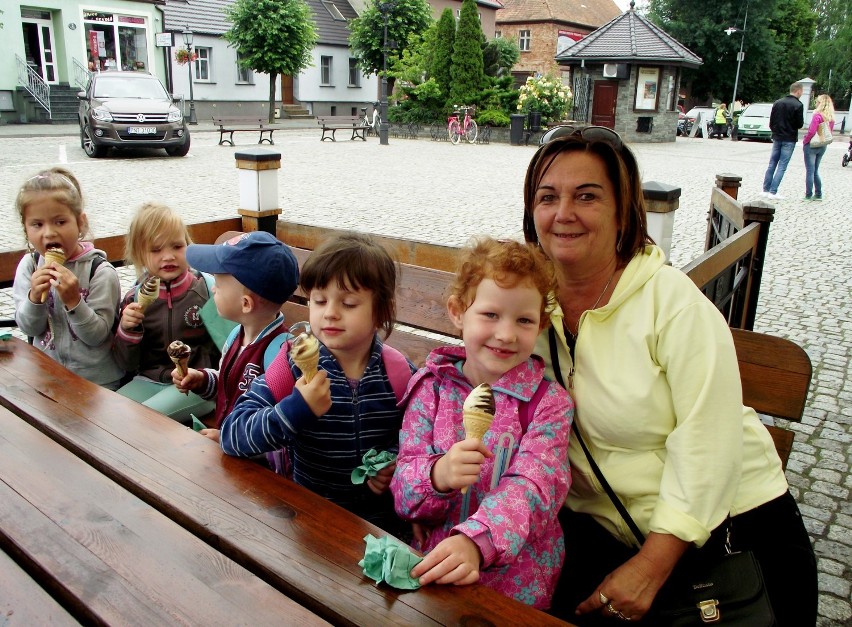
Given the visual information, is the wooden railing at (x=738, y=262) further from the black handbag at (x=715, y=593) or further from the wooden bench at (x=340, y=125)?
the wooden bench at (x=340, y=125)

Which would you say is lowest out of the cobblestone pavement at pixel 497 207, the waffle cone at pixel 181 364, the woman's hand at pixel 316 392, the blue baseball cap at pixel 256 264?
the cobblestone pavement at pixel 497 207

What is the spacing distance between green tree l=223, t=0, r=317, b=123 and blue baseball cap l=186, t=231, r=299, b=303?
105 feet

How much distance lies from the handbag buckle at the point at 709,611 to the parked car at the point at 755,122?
35905 millimetres

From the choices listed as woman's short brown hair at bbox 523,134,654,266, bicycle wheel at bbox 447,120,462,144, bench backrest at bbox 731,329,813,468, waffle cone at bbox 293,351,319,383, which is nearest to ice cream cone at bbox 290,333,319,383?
waffle cone at bbox 293,351,319,383

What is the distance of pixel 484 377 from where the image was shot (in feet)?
6.37

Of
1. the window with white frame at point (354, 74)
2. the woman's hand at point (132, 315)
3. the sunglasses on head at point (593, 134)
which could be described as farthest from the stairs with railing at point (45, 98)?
the sunglasses on head at point (593, 134)

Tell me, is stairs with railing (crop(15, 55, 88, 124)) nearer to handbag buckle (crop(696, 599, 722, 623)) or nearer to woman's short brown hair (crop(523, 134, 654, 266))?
woman's short brown hair (crop(523, 134, 654, 266))

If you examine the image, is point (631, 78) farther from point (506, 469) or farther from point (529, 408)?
point (506, 469)

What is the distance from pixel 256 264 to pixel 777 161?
1368 centimetres

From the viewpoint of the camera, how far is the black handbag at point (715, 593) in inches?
67.1

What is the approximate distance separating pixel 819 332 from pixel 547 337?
5102 mm

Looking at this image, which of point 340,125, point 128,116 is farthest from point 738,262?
point 340,125

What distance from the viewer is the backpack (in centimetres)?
203

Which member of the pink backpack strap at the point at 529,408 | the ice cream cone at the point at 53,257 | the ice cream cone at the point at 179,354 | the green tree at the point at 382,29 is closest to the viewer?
the pink backpack strap at the point at 529,408
